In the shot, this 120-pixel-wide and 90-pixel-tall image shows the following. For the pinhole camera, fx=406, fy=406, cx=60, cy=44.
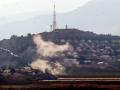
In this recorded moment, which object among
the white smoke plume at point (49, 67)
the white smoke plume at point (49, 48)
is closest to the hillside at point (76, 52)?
the white smoke plume at point (49, 48)

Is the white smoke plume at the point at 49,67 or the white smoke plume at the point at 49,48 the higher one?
the white smoke plume at the point at 49,48

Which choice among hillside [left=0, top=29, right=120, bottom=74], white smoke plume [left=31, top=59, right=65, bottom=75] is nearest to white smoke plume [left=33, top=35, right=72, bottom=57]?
hillside [left=0, top=29, right=120, bottom=74]

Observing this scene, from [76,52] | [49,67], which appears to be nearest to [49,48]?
[76,52]

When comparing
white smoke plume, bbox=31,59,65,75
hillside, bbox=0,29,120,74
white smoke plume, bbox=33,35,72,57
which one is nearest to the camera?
white smoke plume, bbox=31,59,65,75

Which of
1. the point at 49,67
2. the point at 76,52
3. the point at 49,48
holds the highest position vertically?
the point at 49,48

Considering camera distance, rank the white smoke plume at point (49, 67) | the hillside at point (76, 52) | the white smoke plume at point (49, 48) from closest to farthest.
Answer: the white smoke plume at point (49, 67) < the hillside at point (76, 52) < the white smoke plume at point (49, 48)

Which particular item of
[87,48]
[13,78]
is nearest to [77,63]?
[87,48]

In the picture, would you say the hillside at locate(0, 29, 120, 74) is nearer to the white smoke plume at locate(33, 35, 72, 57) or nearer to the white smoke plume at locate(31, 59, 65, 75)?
the white smoke plume at locate(33, 35, 72, 57)

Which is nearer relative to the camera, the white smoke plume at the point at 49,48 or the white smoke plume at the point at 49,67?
the white smoke plume at the point at 49,67

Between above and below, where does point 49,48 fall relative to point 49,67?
above

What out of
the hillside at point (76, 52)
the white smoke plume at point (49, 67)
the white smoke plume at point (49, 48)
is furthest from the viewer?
the white smoke plume at point (49, 48)

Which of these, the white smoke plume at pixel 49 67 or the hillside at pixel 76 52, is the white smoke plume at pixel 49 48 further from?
the white smoke plume at pixel 49 67

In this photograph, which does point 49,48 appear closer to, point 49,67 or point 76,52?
point 76,52

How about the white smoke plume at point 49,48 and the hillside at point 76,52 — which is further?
the white smoke plume at point 49,48
